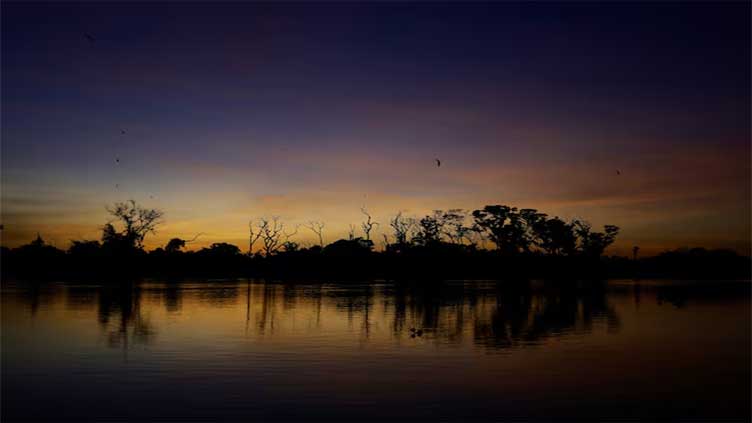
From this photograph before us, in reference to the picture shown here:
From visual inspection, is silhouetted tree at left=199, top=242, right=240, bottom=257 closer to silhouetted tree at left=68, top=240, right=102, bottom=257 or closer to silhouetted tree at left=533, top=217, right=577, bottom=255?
silhouetted tree at left=68, top=240, right=102, bottom=257

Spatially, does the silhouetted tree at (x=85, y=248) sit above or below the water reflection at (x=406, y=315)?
above

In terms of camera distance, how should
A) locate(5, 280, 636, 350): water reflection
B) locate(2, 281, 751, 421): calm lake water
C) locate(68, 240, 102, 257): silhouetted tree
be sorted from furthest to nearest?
→ locate(68, 240, 102, 257): silhouetted tree, locate(5, 280, 636, 350): water reflection, locate(2, 281, 751, 421): calm lake water

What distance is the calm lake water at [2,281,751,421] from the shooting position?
12.1 m

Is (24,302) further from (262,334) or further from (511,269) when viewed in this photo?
(511,269)

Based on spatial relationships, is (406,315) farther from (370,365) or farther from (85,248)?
(85,248)

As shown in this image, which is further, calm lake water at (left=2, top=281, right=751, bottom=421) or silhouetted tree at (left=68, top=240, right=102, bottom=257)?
silhouetted tree at (left=68, top=240, right=102, bottom=257)

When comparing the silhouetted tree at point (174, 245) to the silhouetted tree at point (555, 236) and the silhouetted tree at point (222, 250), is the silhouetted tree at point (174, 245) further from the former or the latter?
the silhouetted tree at point (555, 236)

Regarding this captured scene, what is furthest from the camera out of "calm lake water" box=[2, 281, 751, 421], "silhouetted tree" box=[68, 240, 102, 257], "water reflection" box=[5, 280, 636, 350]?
"silhouetted tree" box=[68, 240, 102, 257]

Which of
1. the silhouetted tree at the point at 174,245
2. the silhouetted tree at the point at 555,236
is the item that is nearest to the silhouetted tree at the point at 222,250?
the silhouetted tree at the point at 174,245

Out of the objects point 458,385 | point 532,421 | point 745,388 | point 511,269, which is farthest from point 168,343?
point 511,269

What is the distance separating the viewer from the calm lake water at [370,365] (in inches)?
477

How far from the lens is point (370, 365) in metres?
16.2

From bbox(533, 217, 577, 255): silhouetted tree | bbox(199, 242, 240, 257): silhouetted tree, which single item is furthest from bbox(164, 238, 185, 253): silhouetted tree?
bbox(533, 217, 577, 255): silhouetted tree

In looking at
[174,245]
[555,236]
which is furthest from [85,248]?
[555,236]
